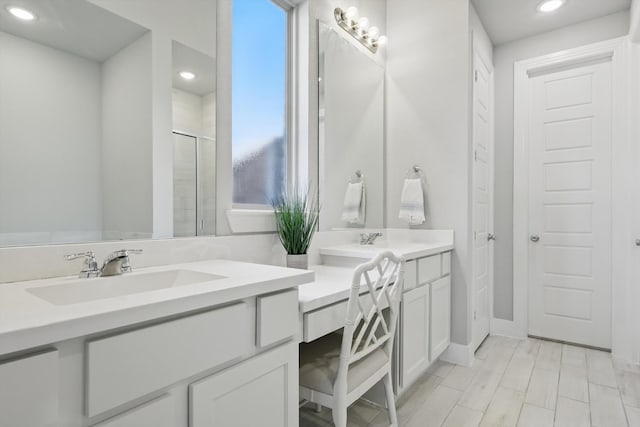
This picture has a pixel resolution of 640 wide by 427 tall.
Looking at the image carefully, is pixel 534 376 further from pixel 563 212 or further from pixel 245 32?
pixel 245 32

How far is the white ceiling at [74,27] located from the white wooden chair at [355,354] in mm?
1134

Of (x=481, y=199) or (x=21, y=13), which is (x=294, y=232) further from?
(x=481, y=199)

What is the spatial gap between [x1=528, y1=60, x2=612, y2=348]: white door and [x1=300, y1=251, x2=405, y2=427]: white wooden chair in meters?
1.97

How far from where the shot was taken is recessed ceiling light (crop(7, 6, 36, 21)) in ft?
3.29

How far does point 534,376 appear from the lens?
87.0 inches

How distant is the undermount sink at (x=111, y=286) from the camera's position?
0.94 m

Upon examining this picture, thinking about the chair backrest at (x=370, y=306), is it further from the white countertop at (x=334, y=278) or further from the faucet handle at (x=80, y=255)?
the faucet handle at (x=80, y=255)

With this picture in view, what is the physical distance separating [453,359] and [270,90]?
2080 mm

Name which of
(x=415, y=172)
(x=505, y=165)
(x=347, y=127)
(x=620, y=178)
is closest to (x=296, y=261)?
(x=347, y=127)

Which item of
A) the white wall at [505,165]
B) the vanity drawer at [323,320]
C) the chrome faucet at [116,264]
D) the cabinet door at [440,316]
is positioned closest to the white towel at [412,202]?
the cabinet door at [440,316]

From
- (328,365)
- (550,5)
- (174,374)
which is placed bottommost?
(328,365)

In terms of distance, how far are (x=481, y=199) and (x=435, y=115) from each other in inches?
30.3

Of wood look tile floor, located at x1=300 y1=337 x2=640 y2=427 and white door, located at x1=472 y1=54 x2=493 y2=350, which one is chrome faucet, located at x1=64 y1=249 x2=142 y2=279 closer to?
wood look tile floor, located at x1=300 y1=337 x2=640 y2=427

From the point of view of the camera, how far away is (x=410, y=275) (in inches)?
73.5
